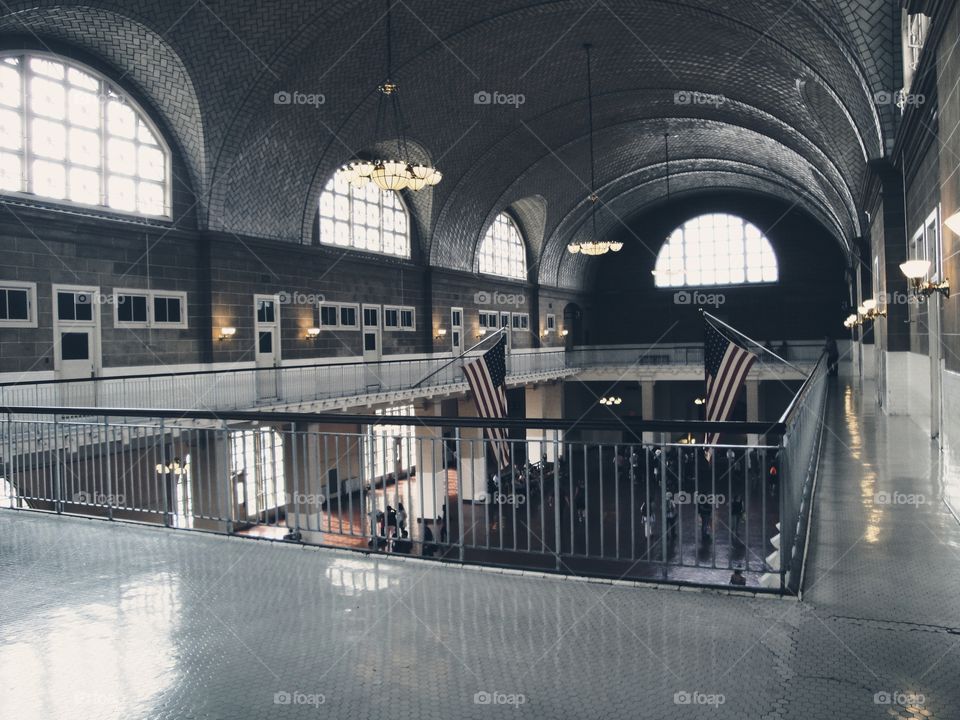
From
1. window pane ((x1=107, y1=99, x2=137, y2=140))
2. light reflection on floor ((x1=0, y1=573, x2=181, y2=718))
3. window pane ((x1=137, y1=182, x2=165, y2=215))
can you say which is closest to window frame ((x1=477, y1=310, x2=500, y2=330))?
window pane ((x1=137, y1=182, x2=165, y2=215))

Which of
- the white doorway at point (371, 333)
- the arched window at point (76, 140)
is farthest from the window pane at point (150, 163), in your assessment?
the white doorway at point (371, 333)

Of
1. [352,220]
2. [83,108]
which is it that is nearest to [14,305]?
[83,108]

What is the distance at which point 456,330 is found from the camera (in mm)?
30906

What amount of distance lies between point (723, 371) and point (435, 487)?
129 inches

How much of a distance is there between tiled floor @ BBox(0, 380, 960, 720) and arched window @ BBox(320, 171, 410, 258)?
19092mm

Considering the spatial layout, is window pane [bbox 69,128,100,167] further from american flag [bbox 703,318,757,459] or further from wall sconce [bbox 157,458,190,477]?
american flag [bbox 703,318,757,459]

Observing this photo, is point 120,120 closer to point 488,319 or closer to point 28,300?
point 28,300

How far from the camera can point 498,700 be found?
308 cm

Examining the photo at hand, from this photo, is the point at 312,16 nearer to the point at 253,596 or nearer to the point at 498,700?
the point at 253,596

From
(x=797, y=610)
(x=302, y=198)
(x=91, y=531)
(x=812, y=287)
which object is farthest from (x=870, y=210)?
(x=812, y=287)

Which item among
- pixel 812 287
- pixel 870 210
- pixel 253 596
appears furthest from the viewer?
pixel 812 287

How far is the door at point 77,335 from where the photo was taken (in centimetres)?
1550

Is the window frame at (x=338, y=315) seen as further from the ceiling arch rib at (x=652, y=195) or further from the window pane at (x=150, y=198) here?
the ceiling arch rib at (x=652, y=195)

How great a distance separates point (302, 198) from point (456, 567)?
61.5 ft
